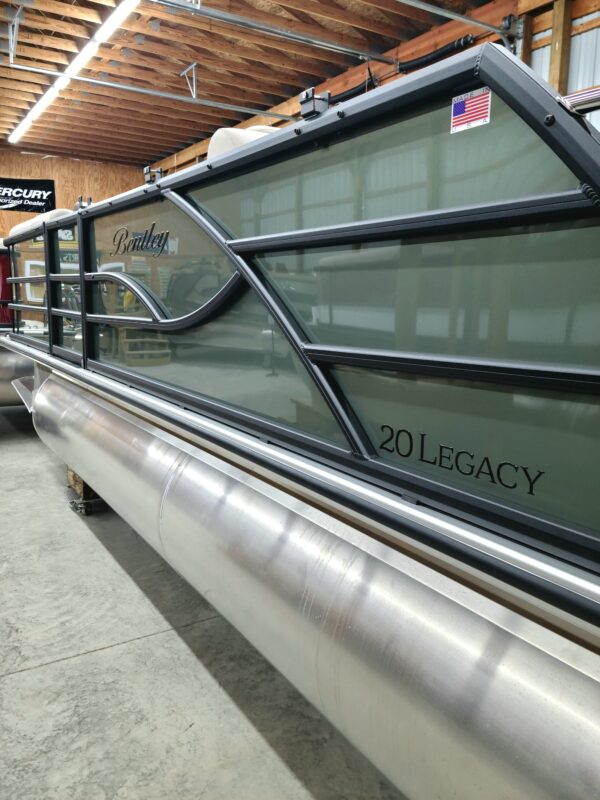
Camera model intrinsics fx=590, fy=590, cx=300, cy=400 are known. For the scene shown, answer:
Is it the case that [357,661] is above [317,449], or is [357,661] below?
below

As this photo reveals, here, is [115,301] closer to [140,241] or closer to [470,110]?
[140,241]

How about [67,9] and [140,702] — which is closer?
[140,702]

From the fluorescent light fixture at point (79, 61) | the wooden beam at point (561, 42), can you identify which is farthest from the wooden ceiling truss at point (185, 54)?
the wooden beam at point (561, 42)

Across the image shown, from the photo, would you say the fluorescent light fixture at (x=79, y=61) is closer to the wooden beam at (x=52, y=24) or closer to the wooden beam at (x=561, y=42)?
the wooden beam at (x=52, y=24)

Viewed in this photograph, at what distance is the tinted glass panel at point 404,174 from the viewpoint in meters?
0.84

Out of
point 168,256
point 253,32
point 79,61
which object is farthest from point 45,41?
point 168,256

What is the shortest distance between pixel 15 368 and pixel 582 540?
447 cm

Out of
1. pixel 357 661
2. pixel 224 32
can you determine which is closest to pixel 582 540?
pixel 357 661

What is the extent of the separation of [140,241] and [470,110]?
1.39 meters

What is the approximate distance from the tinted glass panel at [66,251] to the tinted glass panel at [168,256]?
2.07 feet

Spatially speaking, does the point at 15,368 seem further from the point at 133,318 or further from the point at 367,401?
the point at 367,401

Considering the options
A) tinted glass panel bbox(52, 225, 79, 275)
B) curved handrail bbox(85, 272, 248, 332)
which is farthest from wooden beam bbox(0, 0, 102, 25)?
curved handrail bbox(85, 272, 248, 332)

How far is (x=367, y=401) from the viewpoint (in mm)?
1177

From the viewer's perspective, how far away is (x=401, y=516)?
40.9 inches
